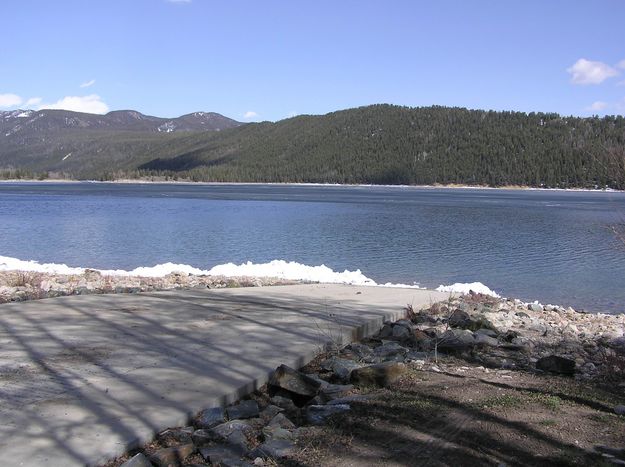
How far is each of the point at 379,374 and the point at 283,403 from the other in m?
0.94

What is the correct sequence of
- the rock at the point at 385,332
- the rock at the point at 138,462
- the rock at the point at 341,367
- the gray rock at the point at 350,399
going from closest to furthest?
1. the rock at the point at 138,462
2. the gray rock at the point at 350,399
3. the rock at the point at 341,367
4. the rock at the point at 385,332

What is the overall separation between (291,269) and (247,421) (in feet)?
47.6

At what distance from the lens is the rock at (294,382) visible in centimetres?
→ 553

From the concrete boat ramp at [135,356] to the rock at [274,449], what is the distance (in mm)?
734

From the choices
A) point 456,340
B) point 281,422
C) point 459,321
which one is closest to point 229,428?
point 281,422

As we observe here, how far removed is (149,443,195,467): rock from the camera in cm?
415

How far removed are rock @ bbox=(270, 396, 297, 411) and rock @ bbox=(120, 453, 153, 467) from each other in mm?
1468

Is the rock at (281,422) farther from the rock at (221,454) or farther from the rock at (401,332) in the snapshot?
the rock at (401,332)

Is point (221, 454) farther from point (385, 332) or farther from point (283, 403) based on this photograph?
point (385, 332)

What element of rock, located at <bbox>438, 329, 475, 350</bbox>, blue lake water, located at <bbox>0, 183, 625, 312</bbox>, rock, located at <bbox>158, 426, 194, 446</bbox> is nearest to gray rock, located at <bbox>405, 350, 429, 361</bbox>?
rock, located at <bbox>438, 329, 475, 350</bbox>

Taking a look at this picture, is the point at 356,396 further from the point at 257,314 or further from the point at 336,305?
the point at 336,305

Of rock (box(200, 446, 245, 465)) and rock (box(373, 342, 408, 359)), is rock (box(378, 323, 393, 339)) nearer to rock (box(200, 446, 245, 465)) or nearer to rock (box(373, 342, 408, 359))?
rock (box(373, 342, 408, 359))

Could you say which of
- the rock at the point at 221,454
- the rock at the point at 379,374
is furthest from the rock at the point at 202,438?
the rock at the point at 379,374

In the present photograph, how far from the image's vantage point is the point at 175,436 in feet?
14.8
